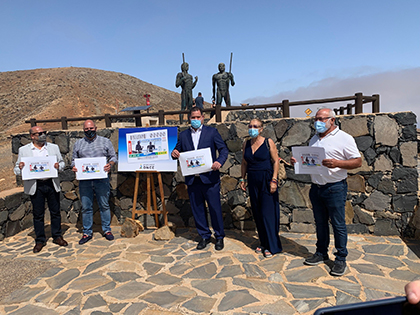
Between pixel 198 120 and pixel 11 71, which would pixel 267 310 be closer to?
pixel 198 120

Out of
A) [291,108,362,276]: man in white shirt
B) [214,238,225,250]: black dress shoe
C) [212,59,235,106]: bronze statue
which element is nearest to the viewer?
[291,108,362,276]: man in white shirt

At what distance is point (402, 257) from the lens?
4.04 metres

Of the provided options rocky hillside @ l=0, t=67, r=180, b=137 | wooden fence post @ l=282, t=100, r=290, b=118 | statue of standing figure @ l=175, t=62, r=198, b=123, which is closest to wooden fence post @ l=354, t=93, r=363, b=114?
wooden fence post @ l=282, t=100, r=290, b=118

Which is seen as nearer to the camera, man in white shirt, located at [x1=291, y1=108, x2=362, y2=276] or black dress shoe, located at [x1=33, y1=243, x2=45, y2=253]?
man in white shirt, located at [x1=291, y1=108, x2=362, y2=276]

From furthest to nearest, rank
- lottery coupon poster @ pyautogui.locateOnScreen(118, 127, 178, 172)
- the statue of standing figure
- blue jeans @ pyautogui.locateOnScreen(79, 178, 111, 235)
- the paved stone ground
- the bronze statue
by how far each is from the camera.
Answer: the statue of standing figure, the bronze statue, lottery coupon poster @ pyautogui.locateOnScreen(118, 127, 178, 172), blue jeans @ pyautogui.locateOnScreen(79, 178, 111, 235), the paved stone ground

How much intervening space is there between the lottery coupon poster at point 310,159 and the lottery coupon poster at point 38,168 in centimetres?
393

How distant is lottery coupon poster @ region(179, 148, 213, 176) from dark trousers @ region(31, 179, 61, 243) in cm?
239

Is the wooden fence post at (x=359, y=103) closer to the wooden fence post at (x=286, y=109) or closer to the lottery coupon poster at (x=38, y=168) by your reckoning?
the wooden fence post at (x=286, y=109)

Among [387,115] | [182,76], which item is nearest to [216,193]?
[387,115]

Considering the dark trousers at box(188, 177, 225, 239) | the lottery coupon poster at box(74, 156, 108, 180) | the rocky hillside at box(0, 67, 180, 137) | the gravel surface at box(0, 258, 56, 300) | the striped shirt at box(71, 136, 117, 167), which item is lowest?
the gravel surface at box(0, 258, 56, 300)

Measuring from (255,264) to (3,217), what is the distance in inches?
195

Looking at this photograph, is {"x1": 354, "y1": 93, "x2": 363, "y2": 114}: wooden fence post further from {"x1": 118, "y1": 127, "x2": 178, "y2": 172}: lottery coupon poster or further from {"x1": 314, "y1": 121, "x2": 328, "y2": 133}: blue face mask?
{"x1": 118, "y1": 127, "x2": 178, "y2": 172}: lottery coupon poster

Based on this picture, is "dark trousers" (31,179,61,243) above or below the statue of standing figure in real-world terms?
below

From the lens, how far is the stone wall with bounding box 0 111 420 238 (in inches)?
187
